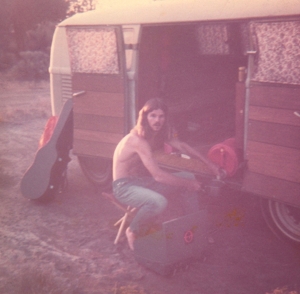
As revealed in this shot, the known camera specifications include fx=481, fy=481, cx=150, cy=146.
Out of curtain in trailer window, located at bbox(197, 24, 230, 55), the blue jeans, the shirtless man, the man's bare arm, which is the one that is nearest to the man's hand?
the shirtless man

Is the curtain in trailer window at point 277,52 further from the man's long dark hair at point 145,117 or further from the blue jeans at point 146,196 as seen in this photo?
the blue jeans at point 146,196

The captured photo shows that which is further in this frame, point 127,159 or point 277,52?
point 127,159

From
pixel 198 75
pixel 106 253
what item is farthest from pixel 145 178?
pixel 198 75

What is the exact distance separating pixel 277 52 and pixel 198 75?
11.1 ft

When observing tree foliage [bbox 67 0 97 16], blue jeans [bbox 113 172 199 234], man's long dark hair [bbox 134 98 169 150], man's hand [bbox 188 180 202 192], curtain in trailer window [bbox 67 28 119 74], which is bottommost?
blue jeans [bbox 113 172 199 234]

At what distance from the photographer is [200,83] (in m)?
7.86

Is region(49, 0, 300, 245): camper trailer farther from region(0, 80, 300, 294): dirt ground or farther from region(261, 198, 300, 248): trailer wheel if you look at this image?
region(0, 80, 300, 294): dirt ground

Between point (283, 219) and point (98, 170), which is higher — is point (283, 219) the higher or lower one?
the higher one

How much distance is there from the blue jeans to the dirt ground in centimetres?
41

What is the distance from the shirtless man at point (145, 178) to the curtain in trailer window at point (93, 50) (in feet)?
4.60

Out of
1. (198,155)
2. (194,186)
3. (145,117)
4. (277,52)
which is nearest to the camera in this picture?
(277,52)

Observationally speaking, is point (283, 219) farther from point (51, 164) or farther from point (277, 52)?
point (51, 164)

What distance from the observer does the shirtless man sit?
185 inches

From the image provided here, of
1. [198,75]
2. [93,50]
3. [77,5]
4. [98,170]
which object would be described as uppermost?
[77,5]
